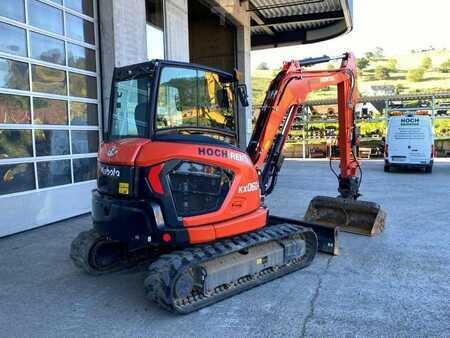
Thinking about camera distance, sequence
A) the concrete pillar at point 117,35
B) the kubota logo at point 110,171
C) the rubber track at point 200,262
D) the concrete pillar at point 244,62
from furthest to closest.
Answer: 1. the concrete pillar at point 244,62
2. the concrete pillar at point 117,35
3. the kubota logo at point 110,171
4. the rubber track at point 200,262

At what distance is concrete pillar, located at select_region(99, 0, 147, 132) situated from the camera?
8.95 metres

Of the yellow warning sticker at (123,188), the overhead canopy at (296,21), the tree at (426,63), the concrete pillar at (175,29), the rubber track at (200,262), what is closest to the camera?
the rubber track at (200,262)

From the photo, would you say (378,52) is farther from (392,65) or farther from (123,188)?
(123,188)

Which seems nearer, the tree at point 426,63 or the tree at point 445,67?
the tree at point 445,67

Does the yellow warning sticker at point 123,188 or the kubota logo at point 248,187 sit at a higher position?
the yellow warning sticker at point 123,188

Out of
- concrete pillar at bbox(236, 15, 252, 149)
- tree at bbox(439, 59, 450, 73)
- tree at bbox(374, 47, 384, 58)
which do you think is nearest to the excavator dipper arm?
concrete pillar at bbox(236, 15, 252, 149)

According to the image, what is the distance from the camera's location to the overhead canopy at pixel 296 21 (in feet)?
55.9

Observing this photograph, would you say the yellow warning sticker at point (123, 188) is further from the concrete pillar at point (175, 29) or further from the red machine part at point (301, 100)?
the concrete pillar at point (175, 29)

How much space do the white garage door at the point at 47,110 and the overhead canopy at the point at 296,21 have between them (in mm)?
9838

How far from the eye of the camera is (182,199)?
4.37 m

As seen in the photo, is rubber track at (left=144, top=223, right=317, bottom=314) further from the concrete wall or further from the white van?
the white van

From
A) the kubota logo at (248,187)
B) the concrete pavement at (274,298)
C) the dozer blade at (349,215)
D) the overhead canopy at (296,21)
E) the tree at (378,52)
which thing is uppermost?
the tree at (378,52)

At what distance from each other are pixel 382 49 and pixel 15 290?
117456 millimetres

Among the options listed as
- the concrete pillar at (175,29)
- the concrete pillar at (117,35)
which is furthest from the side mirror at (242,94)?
the concrete pillar at (175,29)
